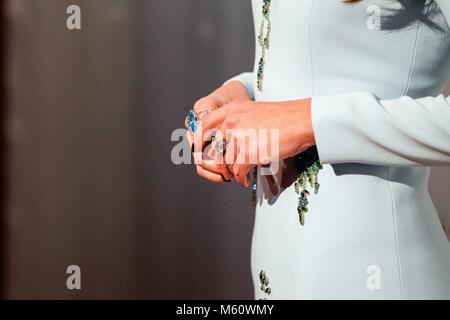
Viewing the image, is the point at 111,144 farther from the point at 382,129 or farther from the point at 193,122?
the point at 382,129

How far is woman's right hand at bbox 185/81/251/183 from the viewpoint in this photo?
0.62 meters

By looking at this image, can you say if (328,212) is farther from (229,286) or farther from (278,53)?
(229,286)

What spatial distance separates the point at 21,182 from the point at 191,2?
1.85 feet

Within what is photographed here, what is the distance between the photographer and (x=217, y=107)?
704mm

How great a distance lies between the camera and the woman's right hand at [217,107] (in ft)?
2.03

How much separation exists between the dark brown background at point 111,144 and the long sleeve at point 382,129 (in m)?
0.84

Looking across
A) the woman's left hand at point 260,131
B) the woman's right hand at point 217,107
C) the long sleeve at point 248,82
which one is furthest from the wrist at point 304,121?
the long sleeve at point 248,82

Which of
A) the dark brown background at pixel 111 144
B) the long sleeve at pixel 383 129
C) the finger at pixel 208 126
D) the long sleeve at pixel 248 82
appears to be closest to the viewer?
the long sleeve at pixel 383 129

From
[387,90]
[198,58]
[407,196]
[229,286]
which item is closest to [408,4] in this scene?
→ [387,90]

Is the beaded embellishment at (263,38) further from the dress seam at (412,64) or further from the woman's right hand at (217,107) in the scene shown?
Answer: the dress seam at (412,64)

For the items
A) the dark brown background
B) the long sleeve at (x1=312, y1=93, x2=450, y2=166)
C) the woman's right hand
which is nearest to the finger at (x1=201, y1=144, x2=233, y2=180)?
the woman's right hand

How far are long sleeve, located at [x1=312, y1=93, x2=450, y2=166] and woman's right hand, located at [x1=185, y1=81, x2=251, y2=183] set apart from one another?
127 millimetres

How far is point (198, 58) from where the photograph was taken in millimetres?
1328

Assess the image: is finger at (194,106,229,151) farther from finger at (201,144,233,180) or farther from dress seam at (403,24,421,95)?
dress seam at (403,24,421,95)
